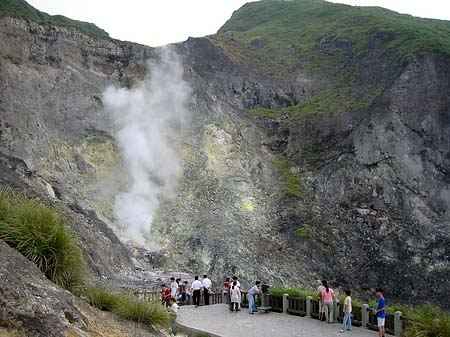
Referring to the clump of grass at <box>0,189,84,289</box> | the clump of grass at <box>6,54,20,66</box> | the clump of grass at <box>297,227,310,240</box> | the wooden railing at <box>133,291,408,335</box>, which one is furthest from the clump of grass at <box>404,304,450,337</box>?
the clump of grass at <box>6,54,20,66</box>

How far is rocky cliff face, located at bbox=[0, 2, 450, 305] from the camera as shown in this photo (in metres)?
35.6

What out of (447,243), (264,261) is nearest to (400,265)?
(447,243)

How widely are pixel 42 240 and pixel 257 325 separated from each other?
7.96m

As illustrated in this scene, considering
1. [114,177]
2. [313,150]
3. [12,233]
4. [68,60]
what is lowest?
[12,233]

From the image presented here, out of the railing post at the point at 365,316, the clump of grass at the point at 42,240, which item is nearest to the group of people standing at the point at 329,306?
the railing post at the point at 365,316

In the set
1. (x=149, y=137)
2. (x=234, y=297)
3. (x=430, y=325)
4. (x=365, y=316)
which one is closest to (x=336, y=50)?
(x=149, y=137)

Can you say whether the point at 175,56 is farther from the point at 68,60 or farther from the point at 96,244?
the point at 96,244

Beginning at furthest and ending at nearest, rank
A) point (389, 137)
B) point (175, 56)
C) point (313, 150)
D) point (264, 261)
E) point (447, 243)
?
point (175, 56) < point (313, 150) < point (389, 137) < point (447, 243) < point (264, 261)

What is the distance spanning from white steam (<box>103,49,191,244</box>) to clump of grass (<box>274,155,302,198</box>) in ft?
28.1

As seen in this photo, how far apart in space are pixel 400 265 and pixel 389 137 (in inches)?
509

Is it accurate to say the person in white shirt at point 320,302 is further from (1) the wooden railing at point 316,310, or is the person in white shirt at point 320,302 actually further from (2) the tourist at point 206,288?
(2) the tourist at point 206,288

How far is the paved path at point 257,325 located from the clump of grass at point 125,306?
12.4ft

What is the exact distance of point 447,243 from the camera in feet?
123

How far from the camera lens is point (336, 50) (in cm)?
6322
